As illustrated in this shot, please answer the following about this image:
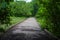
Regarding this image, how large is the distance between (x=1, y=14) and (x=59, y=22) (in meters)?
6.30

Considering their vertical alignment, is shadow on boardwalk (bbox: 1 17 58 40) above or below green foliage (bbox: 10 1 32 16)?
above

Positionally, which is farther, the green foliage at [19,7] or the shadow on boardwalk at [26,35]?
the green foliage at [19,7]

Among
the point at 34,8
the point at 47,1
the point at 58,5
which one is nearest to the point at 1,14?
the point at 47,1

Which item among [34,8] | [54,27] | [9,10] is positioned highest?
[9,10]

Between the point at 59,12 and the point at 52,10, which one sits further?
the point at 52,10

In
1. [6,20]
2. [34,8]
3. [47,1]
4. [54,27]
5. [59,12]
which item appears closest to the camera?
[59,12]

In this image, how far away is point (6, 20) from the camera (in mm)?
20844

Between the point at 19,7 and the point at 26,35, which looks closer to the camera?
the point at 26,35

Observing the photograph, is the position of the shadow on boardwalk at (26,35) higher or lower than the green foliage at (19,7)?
higher

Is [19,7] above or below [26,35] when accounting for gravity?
below

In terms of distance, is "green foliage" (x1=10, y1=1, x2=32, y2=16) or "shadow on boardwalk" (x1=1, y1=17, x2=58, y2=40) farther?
"green foliage" (x1=10, y1=1, x2=32, y2=16)

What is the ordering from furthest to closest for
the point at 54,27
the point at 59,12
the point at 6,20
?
the point at 6,20 < the point at 54,27 < the point at 59,12

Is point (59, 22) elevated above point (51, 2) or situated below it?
below

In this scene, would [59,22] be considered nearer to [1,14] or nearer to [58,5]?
[58,5]
